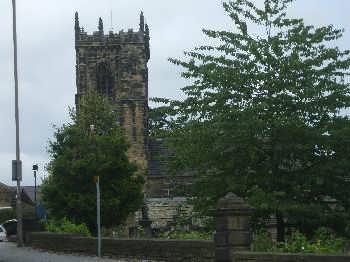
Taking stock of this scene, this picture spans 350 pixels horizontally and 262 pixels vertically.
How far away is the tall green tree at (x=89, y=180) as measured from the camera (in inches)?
1495

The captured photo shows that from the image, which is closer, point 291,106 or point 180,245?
point 180,245

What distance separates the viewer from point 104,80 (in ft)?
244

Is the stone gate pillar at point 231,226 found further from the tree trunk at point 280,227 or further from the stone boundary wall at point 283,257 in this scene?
the tree trunk at point 280,227

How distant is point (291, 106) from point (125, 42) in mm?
52105

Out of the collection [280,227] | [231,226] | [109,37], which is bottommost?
[280,227]

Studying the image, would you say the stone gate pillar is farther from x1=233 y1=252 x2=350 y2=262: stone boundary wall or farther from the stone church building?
the stone church building

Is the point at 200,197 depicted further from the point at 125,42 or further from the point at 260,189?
the point at 125,42

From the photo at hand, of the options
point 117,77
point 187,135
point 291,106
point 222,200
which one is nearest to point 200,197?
point 187,135

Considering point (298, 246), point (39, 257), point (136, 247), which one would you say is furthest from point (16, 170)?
point (298, 246)

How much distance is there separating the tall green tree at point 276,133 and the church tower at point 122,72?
45468mm

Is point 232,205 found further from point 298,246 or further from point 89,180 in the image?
point 89,180

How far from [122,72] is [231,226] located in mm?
56882

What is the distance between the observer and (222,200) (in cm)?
1736

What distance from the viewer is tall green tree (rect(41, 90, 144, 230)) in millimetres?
37969
